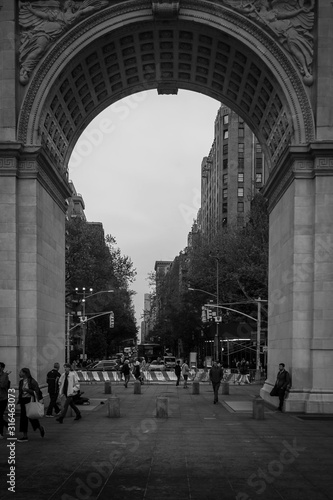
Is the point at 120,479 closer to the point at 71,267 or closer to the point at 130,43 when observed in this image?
the point at 130,43

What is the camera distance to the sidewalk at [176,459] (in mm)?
12278

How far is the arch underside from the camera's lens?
93.2 feet

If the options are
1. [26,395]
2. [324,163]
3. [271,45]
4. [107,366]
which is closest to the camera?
[26,395]

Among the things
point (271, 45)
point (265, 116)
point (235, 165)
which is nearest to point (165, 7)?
point (271, 45)

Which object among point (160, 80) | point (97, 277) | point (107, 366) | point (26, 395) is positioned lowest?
point (107, 366)

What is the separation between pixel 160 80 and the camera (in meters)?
33.8

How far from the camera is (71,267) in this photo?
73.1 meters

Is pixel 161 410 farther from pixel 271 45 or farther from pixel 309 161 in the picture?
pixel 271 45

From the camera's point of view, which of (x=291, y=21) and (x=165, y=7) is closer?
(x=291, y=21)

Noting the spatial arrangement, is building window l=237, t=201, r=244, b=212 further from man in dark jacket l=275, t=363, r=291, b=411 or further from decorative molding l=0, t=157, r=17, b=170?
decorative molding l=0, t=157, r=17, b=170

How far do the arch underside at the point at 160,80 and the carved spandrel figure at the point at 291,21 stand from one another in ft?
3.78

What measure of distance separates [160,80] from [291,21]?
806 centimetres

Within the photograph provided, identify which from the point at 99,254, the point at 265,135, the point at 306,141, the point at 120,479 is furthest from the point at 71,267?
the point at 120,479

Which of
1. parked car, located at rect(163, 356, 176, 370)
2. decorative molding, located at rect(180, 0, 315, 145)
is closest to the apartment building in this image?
parked car, located at rect(163, 356, 176, 370)
